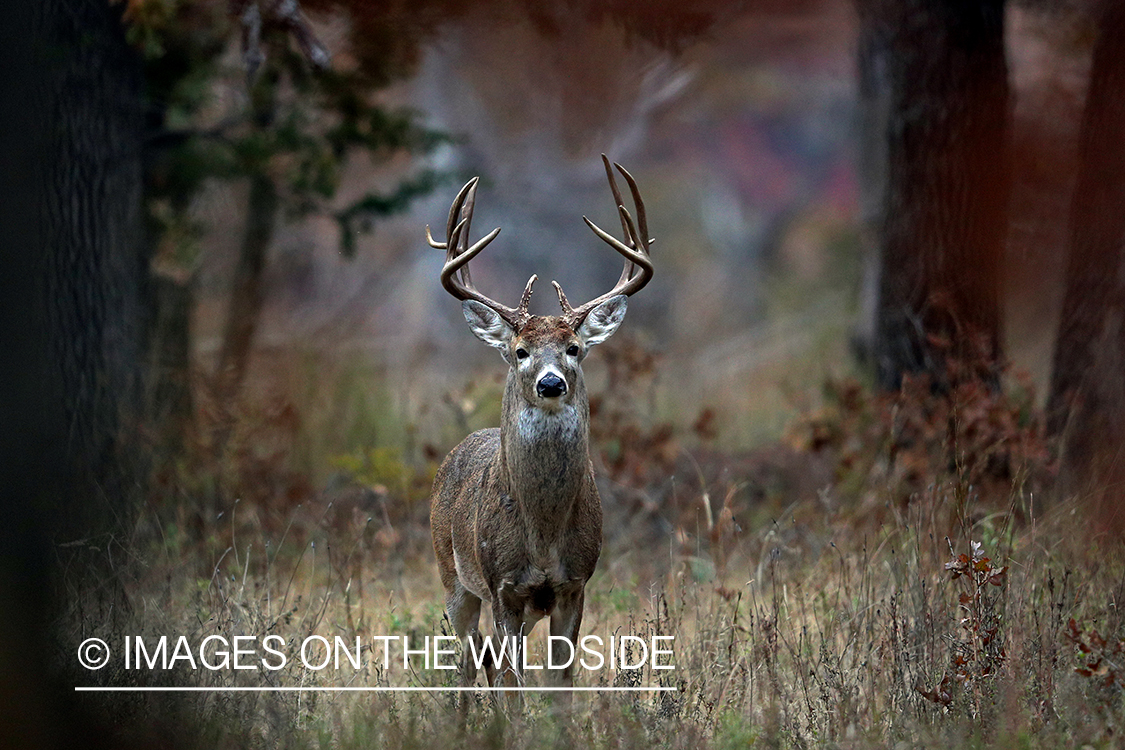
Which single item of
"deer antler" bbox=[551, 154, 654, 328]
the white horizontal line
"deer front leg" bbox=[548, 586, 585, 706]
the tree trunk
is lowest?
the white horizontal line

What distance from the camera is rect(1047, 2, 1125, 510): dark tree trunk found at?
712 cm

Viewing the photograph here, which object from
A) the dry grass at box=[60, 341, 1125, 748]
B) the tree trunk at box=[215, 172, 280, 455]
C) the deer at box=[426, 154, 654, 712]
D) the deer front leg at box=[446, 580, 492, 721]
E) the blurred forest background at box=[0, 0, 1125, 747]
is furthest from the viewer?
the tree trunk at box=[215, 172, 280, 455]

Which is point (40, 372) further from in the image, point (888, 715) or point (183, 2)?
point (183, 2)

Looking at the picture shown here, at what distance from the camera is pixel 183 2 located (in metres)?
7.57

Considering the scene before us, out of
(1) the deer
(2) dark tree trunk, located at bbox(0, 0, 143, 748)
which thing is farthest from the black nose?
(2) dark tree trunk, located at bbox(0, 0, 143, 748)

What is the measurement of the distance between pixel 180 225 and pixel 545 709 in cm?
550

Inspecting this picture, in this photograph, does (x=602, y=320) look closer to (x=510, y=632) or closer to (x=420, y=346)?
(x=510, y=632)

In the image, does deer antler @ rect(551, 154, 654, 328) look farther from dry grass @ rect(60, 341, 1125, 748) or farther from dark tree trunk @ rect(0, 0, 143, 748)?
dark tree trunk @ rect(0, 0, 143, 748)

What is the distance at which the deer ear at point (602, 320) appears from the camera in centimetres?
488

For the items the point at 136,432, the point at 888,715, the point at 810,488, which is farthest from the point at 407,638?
the point at 810,488

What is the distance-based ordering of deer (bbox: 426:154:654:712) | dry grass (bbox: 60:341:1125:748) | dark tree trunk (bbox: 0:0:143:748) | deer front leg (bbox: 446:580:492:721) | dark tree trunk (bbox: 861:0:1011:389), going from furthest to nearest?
dark tree trunk (bbox: 861:0:1011:389) → deer front leg (bbox: 446:580:492:721) → deer (bbox: 426:154:654:712) → dry grass (bbox: 60:341:1125:748) → dark tree trunk (bbox: 0:0:143:748)

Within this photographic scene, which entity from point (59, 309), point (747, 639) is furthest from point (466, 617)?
point (59, 309)

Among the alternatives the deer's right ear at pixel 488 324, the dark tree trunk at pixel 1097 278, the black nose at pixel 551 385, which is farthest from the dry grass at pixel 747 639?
the deer's right ear at pixel 488 324

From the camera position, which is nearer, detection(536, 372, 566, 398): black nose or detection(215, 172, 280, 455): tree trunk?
detection(536, 372, 566, 398): black nose
